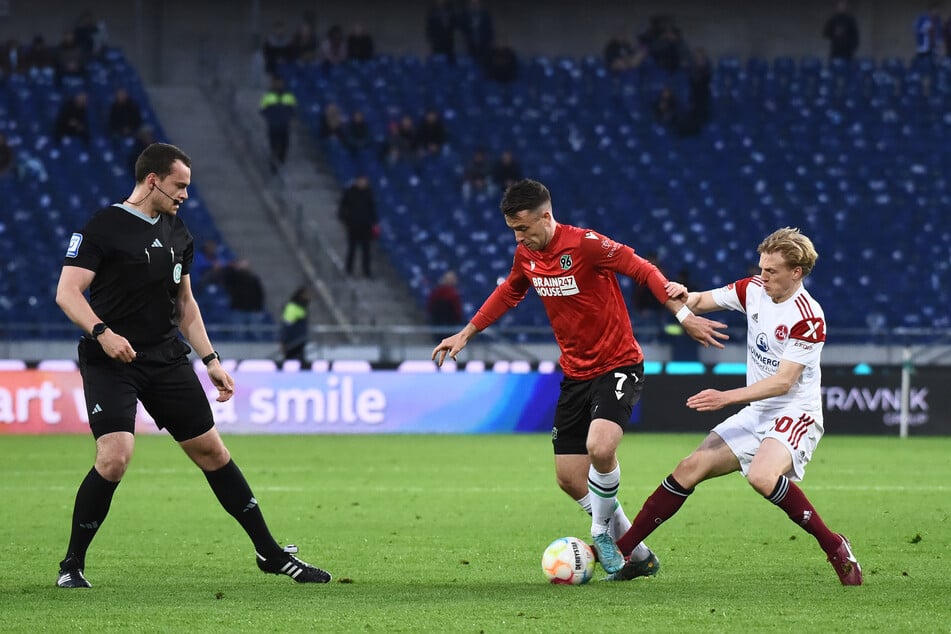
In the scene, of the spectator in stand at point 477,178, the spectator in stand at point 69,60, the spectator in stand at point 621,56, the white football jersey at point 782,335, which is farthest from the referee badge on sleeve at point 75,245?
the spectator in stand at point 621,56

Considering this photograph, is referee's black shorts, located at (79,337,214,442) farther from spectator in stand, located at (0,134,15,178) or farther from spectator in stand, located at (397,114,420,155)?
spectator in stand, located at (397,114,420,155)

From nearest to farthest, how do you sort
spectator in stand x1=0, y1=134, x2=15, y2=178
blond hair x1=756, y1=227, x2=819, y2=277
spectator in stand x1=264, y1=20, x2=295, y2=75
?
blond hair x1=756, y1=227, x2=819, y2=277 < spectator in stand x1=0, y1=134, x2=15, y2=178 < spectator in stand x1=264, y1=20, x2=295, y2=75

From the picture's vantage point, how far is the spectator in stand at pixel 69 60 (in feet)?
88.7

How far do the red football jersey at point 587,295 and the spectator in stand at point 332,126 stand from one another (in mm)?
19286

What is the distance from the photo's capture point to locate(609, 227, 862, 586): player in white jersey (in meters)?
7.61

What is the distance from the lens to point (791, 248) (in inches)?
301

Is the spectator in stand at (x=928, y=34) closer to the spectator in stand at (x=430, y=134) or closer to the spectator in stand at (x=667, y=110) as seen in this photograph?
the spectator in stand at (x=667, y=110)

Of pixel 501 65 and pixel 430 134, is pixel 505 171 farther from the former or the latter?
pixel 501 65

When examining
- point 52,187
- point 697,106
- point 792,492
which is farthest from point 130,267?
point 697,106

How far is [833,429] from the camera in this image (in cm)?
2031

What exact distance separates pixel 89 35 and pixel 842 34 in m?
14.0

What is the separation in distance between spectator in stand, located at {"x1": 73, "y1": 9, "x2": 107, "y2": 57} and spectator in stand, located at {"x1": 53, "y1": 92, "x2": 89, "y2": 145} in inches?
80.2

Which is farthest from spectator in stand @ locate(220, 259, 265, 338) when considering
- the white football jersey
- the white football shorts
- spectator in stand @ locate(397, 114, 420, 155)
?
the white football shorts

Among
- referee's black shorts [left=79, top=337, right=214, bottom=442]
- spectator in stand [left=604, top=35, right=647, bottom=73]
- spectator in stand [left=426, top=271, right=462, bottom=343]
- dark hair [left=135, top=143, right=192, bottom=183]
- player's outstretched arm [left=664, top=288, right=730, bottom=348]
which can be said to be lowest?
spectator in stand [left=426, top=271, right=462, bottom=343]
